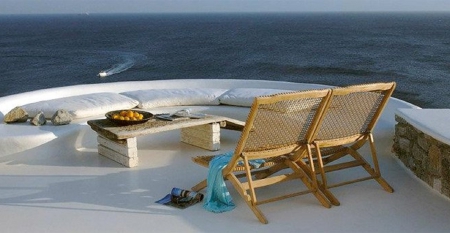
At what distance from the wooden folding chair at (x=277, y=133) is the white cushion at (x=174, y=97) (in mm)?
2410

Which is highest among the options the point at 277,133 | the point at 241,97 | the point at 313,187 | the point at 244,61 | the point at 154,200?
the point at 277,133

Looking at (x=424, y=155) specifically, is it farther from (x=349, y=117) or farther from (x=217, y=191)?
A: (x=217, y=191)

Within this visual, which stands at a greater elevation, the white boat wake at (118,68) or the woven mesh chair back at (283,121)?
the woven mesh chair back at (283,121)

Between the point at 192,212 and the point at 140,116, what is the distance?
1.52 m

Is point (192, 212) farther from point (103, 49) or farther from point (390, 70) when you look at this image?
point (103, 49)

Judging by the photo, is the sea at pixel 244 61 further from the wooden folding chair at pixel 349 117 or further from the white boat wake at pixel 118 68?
the wooden folding chair at pixel 349 117

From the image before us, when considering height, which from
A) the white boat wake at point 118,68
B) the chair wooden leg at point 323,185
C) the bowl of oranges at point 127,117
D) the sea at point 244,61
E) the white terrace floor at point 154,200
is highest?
the bowl of oranges at point 127,117

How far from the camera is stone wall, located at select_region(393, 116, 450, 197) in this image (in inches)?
155

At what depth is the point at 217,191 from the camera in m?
3.83

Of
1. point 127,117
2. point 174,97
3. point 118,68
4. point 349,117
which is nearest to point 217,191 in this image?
point 349,117

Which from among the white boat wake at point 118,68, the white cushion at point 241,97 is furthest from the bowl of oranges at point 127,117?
the white boat wake at point 118,68

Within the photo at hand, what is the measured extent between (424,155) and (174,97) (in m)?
2.83

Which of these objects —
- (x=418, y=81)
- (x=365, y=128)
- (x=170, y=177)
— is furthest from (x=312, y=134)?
(x=418, y=81)

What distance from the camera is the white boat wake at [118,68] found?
42463 mm
